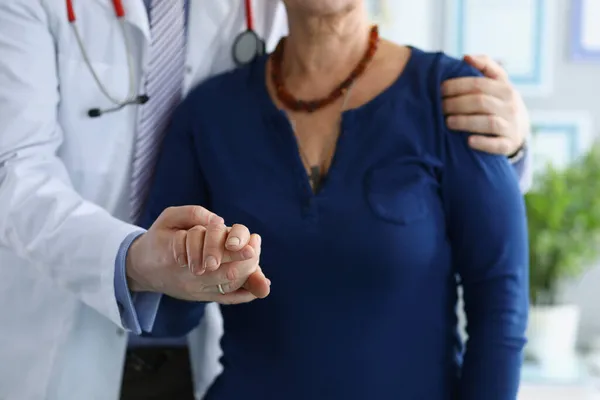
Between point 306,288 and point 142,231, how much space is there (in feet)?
0.73

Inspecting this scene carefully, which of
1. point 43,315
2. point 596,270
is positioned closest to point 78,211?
point 43,315

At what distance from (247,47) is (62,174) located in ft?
1.14

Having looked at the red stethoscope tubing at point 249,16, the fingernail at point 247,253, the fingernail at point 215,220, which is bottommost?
the fingernail at point 247,253

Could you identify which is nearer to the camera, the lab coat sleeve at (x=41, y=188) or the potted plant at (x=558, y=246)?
the lab coat sleeve at (x=41, y=188)

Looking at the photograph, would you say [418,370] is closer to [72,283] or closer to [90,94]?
[72,283]

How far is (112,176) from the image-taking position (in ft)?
3.97

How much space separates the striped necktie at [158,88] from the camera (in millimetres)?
1207

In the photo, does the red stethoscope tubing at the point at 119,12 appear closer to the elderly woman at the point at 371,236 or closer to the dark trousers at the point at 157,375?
the elderly woman at the point at 371,236

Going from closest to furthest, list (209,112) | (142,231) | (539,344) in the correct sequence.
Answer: (142,231) < (209,112) < (539,344)

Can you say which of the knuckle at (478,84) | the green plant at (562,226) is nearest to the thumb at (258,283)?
the knuckle at (478,84)

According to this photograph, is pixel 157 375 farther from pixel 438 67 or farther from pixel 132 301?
pixel 438 67

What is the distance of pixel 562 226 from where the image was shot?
186cm

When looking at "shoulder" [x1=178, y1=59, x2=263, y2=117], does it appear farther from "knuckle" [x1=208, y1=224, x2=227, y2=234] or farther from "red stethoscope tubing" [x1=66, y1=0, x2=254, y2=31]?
"knuckle" [x1=208, y1=224, x2=227, y2=234]

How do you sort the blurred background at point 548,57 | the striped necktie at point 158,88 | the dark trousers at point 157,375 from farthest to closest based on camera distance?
the blurred background at point 548,57, the dark trousers at point 157,375, the striped necktie at point 158,88
